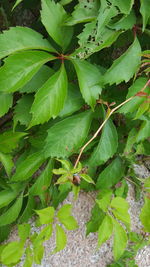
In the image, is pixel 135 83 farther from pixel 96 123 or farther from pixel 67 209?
pixel 67 209

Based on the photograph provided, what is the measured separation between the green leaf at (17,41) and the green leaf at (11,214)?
1.65 ft

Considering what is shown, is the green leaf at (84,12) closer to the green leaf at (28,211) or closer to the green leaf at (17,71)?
the green leaf at (17,71)

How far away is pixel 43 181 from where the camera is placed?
0.96 meters

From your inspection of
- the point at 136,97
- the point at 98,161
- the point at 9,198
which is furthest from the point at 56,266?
the point at 136,97

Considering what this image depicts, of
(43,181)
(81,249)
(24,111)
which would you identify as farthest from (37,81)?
(81,249)

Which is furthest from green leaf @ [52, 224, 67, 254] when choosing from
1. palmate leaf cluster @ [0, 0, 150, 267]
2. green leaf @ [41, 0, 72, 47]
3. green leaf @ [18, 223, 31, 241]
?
green leaf @ [41, 0, 72, 47]

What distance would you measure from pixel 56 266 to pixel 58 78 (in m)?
0.70

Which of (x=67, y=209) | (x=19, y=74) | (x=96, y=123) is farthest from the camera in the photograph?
(x=96, y=123)

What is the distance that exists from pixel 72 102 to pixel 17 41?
0.68ft

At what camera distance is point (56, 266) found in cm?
113

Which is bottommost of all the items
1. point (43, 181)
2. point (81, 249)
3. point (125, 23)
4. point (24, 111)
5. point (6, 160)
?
point (81, 249)

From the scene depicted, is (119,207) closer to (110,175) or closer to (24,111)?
(110,175)

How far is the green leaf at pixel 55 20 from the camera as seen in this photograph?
0.74 m

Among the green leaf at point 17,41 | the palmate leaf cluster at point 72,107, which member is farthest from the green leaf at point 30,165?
the green leaf at point 17,41
